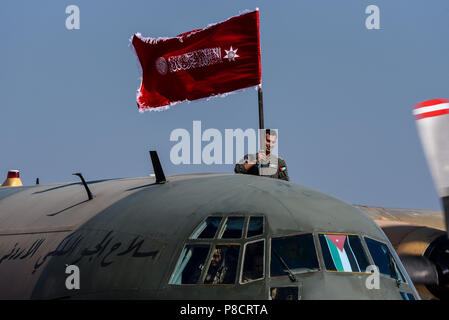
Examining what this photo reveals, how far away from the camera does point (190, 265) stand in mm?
9289

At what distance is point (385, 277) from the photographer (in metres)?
9.58

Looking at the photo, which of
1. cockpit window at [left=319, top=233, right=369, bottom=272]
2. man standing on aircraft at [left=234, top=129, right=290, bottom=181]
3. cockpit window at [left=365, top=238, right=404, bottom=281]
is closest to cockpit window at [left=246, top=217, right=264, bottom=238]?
cockpit window at [left=319, top=233, right=369, bottom=272]

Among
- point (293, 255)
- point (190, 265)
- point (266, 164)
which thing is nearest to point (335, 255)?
point (293, 255)

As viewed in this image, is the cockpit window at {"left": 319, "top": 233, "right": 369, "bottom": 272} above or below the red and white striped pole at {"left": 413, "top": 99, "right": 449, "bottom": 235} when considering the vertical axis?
below

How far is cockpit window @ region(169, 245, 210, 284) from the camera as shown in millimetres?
9117

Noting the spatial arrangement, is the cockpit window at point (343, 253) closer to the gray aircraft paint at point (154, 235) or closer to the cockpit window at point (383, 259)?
the gray aircraft paint at point (154, 235)

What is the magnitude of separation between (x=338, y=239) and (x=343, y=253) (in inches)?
11.3

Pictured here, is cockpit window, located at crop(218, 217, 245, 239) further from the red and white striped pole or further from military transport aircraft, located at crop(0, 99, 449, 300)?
the red and white striped pole

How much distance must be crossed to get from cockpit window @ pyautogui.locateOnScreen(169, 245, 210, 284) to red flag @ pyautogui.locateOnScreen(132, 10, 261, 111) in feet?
37.0

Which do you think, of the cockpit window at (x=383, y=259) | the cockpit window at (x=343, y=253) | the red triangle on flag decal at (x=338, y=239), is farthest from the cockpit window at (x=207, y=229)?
the cockpit window at (x=383, y=259)

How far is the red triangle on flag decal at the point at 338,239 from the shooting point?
962 cm

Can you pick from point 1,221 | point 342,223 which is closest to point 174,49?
point 1,221

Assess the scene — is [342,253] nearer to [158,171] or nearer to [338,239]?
[338,239]

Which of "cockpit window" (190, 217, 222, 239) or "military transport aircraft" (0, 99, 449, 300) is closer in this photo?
"military transport aircraft" (0, 99, 449, 300)
